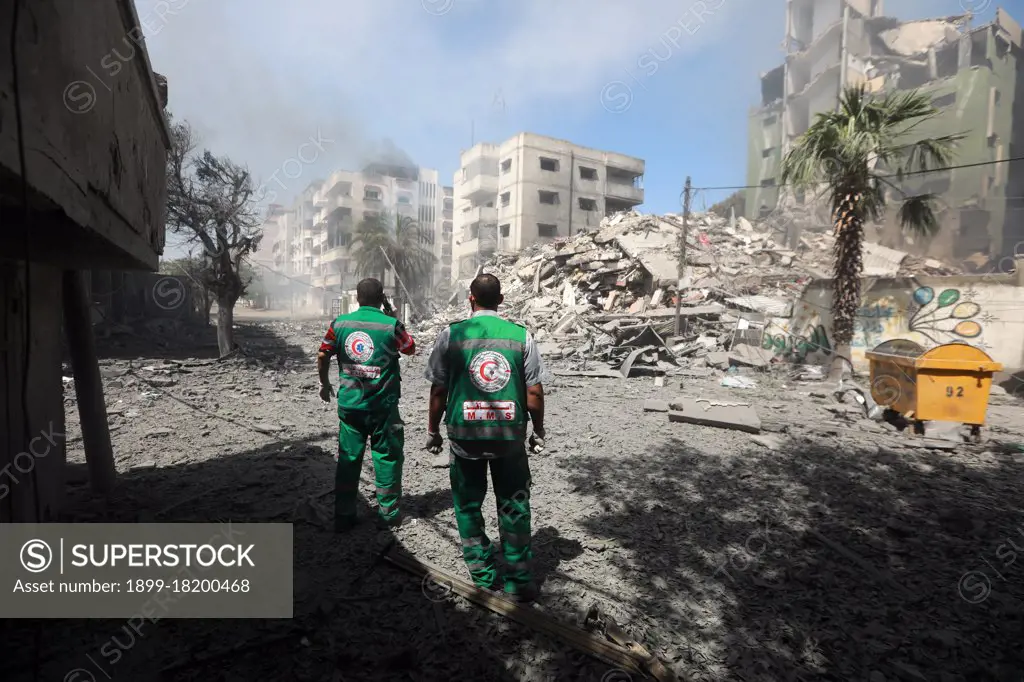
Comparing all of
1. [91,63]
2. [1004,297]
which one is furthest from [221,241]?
[1004,297]

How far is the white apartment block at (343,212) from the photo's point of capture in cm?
5381

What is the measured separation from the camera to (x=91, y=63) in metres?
2.24

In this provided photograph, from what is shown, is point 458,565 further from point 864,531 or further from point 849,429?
point 849,429

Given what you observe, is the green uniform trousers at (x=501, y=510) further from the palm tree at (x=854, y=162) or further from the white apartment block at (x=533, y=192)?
the white apartment block at (x=533, y=192)

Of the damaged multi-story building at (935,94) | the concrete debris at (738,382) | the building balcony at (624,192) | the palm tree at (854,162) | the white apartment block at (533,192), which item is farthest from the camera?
the building balcony at (624,192)

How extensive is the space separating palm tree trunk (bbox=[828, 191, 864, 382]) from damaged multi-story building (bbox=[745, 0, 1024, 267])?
2081 centimetres

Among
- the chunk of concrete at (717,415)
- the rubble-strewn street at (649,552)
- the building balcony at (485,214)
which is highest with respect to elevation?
the building balcony at (485,214)

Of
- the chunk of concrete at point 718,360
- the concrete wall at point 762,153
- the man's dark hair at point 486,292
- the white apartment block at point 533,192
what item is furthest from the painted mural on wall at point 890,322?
the concrete wall at point 762,153

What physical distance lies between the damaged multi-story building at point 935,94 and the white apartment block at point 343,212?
1277 inches

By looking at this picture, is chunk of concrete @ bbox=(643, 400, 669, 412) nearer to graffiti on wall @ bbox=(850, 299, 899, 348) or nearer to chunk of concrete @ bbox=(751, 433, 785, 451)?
chunk of concrete @ bbox=(751, 433, 785, 451)

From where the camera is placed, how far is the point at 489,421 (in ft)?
9.06

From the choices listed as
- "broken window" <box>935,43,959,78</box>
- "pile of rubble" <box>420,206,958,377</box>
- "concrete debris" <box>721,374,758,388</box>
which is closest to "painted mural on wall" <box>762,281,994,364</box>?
"pile of rubble" <box>420,206,958,377</box>

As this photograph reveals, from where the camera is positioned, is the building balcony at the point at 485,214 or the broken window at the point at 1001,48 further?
the building balcony at the point at 485,214

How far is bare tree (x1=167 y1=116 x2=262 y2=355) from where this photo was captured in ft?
45.7
